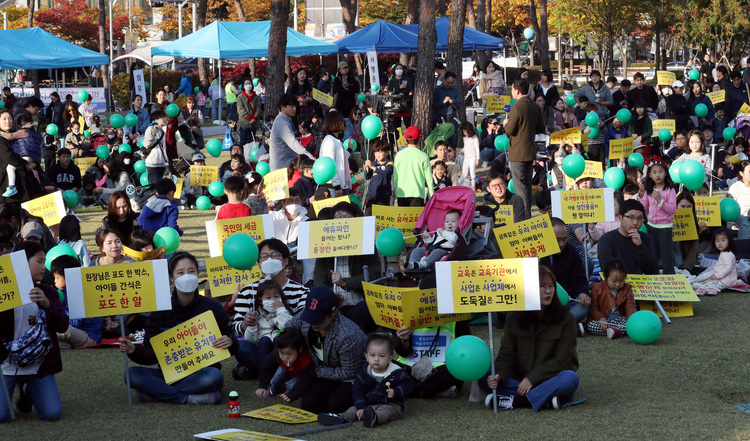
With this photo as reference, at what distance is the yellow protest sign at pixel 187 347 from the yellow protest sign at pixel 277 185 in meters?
3.58

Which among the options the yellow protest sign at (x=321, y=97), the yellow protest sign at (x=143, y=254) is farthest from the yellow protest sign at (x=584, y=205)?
the yellow protest sign at (x=321, y=97)

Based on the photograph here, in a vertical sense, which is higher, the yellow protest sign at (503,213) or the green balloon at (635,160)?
the green balloon at (635,160)

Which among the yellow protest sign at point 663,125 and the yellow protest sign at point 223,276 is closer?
the yellow protest sign at point 223,276

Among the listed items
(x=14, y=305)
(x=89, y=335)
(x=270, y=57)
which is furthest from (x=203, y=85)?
(x=14, y=305)

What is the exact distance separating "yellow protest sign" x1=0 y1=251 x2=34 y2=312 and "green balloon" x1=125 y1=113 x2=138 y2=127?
13676 mm

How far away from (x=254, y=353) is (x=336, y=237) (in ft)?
3.95

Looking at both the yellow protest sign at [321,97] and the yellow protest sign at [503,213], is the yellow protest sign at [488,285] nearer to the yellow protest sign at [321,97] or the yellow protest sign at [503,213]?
the yellow protest sign at [503,213]

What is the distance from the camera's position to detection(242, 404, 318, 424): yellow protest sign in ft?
19.4

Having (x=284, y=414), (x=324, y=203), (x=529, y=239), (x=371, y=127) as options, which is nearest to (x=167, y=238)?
(x=324, y=203)

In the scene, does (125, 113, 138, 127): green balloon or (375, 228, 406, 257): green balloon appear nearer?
(375, 228, 406, 257): green balloon

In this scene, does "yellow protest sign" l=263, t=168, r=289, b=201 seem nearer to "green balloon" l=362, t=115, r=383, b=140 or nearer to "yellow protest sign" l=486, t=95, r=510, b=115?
"green balloon" l=362, t=115, r=383, b=140

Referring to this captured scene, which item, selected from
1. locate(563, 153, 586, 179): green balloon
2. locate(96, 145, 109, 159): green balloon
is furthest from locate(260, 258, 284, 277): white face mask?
locate(96, 145, 109, 159): green balloon

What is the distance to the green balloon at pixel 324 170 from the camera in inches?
404

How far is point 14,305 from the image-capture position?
566 cm
